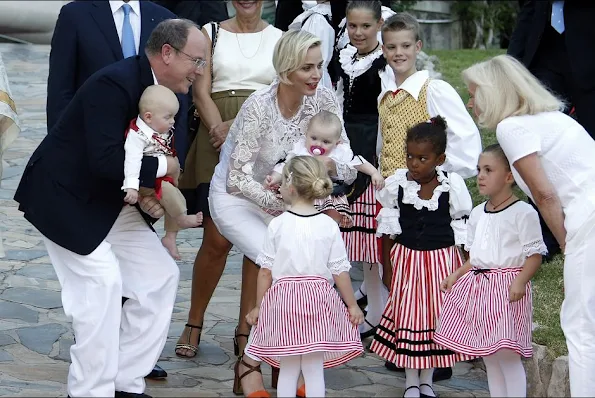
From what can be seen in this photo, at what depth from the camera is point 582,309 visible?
212 inches

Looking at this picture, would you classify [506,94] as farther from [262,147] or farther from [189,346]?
[189,346]

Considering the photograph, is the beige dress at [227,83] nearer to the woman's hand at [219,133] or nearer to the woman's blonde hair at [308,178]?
the woman's hand at [219,133]

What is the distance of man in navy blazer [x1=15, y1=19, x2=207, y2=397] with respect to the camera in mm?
5523

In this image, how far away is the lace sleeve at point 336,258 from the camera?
569cm

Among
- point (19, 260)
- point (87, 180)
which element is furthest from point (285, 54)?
point (19, 260)

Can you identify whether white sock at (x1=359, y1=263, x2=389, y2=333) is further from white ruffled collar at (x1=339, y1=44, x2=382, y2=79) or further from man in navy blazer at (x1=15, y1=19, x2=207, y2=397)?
man in navy blazer at (x1=15, y1=19, x2=207, y2=397)

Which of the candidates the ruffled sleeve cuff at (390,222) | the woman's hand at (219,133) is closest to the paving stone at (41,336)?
the woman's hand at (219,133)

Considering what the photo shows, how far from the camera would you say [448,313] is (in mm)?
5891

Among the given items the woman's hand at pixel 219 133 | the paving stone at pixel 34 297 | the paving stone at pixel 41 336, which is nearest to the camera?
the woman's hand at pixel 219 133

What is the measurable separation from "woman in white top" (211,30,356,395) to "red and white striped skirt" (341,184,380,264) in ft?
2.87

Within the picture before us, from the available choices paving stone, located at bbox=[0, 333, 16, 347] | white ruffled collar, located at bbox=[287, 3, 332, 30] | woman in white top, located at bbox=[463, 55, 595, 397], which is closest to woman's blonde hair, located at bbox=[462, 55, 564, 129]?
woman in white top, located at bbox=[463, 55, 595, 397]

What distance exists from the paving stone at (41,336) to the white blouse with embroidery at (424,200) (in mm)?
2035

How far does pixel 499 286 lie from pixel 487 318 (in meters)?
0.16

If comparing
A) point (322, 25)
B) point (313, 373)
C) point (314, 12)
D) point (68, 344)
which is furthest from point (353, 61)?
point (68, 344)
